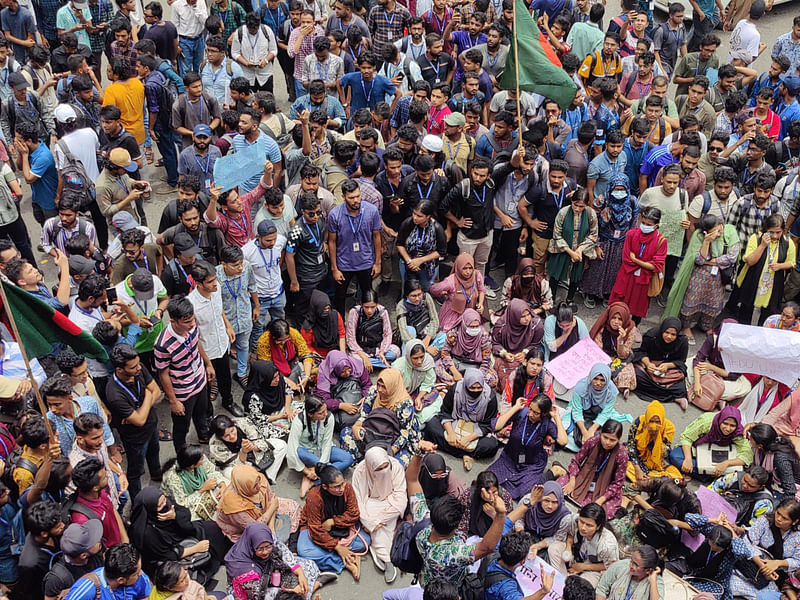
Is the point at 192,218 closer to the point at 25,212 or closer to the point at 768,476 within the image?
the point at 25,212

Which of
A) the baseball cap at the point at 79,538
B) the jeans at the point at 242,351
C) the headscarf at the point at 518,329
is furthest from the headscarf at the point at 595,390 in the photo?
the baseball cap at the point at 79,538

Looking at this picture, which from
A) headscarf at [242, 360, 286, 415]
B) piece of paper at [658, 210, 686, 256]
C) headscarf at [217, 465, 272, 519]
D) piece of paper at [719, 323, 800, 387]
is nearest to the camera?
headscarf at [217, 465, 272, 519]

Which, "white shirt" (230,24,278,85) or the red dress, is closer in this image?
the red dress

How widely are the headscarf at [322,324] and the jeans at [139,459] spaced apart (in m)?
2.11

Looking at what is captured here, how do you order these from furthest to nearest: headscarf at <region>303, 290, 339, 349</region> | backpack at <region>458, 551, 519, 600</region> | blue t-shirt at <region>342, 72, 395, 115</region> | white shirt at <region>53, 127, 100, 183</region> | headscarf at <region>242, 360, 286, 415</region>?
blue t-shirt at <region>342, 72, 395, 115</region>, white shirt at <region>53, 127, 100, 183</region>, headscarf at <region>303, 290, 339, 349</region>, headscarf at <region>242, 360, 286, 415</region>, backpack at <region>458, 551, 519, 600</region>

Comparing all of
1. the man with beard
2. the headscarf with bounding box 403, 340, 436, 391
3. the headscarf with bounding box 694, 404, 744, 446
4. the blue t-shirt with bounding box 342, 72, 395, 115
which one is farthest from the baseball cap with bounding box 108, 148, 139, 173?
the headscarf with bounding box 694, 404, 744, 446

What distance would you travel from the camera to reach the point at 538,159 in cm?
995

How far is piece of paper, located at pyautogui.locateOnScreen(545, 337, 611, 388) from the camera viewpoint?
9.53 metres

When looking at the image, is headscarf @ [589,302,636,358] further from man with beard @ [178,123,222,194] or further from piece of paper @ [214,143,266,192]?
man with beard @ [178,123,222,194]

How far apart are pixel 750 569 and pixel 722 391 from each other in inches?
89.6

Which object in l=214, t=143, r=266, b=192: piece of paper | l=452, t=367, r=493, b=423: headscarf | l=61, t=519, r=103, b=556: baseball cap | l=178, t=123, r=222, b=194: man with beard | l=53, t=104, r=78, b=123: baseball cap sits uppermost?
l=53, t=104, r=78, b=123: baseball cap

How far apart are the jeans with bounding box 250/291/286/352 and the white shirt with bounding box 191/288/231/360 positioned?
76 cm

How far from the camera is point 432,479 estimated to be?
790 cm

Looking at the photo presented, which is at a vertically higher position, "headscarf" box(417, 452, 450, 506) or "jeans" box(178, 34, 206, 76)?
"jeans" box(178, 34, 206, 76)
